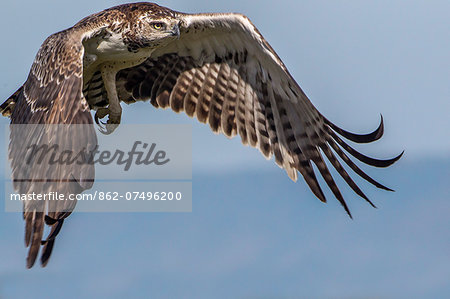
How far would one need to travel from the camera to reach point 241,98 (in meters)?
10.1

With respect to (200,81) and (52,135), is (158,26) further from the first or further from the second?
(52,135)

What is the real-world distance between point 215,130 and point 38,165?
308 centimetres

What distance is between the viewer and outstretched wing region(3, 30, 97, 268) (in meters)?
7.13

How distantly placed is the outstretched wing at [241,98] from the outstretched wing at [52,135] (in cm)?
201

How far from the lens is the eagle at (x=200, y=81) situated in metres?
8.62

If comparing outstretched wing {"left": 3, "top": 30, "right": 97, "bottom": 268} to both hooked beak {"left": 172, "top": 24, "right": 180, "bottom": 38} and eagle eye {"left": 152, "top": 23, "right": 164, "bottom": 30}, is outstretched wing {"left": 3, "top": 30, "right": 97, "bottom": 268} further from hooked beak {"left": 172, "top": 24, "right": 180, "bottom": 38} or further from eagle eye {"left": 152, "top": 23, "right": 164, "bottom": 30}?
hooked beak {"left": 172, "top": 24, "right": 180, "bottom": 38}

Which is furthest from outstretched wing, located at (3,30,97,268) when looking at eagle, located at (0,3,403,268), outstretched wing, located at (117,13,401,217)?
outstretched wing, located at (117,13,401,217)

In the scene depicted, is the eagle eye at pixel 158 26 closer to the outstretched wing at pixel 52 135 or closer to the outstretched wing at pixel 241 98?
the outstretched wing at pixel 241 98

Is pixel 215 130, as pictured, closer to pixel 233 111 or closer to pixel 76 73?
pixel 233 111

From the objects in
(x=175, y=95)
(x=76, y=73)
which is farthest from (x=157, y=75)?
(x=76, y=73)

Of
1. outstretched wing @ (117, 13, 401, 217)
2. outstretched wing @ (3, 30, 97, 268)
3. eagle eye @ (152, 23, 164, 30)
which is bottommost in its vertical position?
outstretched wing @ (3, 30, 97, 268)

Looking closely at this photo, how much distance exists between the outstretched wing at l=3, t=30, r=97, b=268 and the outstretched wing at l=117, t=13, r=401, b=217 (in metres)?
2.01

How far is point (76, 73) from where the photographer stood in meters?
7.63

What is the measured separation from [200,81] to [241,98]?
1.69 ft
